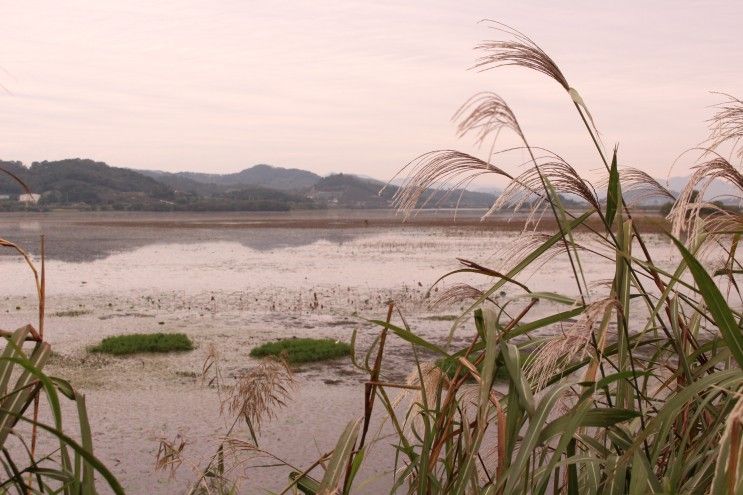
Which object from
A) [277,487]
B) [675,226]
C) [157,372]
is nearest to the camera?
[675,226]

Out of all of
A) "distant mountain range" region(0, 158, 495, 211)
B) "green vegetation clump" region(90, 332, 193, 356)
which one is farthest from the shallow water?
"distant mountain range" region(0, 158, 495, 211)

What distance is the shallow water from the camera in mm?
7855

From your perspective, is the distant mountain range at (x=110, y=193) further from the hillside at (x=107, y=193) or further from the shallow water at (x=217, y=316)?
the shallow water at (x=217, y=316)

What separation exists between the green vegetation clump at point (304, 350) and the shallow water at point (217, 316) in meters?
0.29

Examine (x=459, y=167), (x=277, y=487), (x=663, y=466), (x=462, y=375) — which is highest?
(x=459, y=167)

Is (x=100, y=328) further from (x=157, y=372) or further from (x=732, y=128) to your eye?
(x=732, y=128)

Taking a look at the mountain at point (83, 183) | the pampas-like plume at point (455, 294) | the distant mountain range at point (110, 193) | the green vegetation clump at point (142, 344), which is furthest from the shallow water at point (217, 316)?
the mountain at point (83, 183)

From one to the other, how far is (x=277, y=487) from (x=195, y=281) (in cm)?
1492

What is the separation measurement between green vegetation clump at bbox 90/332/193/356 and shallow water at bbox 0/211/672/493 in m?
0.28

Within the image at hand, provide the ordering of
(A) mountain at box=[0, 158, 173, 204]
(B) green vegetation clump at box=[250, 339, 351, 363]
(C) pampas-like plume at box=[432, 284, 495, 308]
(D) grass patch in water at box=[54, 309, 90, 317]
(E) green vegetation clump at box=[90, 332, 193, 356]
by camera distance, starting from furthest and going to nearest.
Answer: (A) mountain at box=[0, 158, 173, 204] < (D) grass patch in water at box=[54, 309, 90, 317] < (E) green vegetation clump at box=[90, 332, 193, 356] < (B) green vegetation clump at box=[250, 339, 351, 363] < (C) pampas-like plume at box=[432, 284, 495, 308]

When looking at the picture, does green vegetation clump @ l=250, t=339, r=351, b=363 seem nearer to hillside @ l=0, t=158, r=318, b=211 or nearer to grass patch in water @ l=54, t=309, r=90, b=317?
grass patch in water @ l=54, t=309, r=90, b=317

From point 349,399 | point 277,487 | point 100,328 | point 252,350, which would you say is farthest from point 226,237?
point 277,487

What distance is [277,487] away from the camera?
6762mm

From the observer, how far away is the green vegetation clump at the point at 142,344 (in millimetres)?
12172
